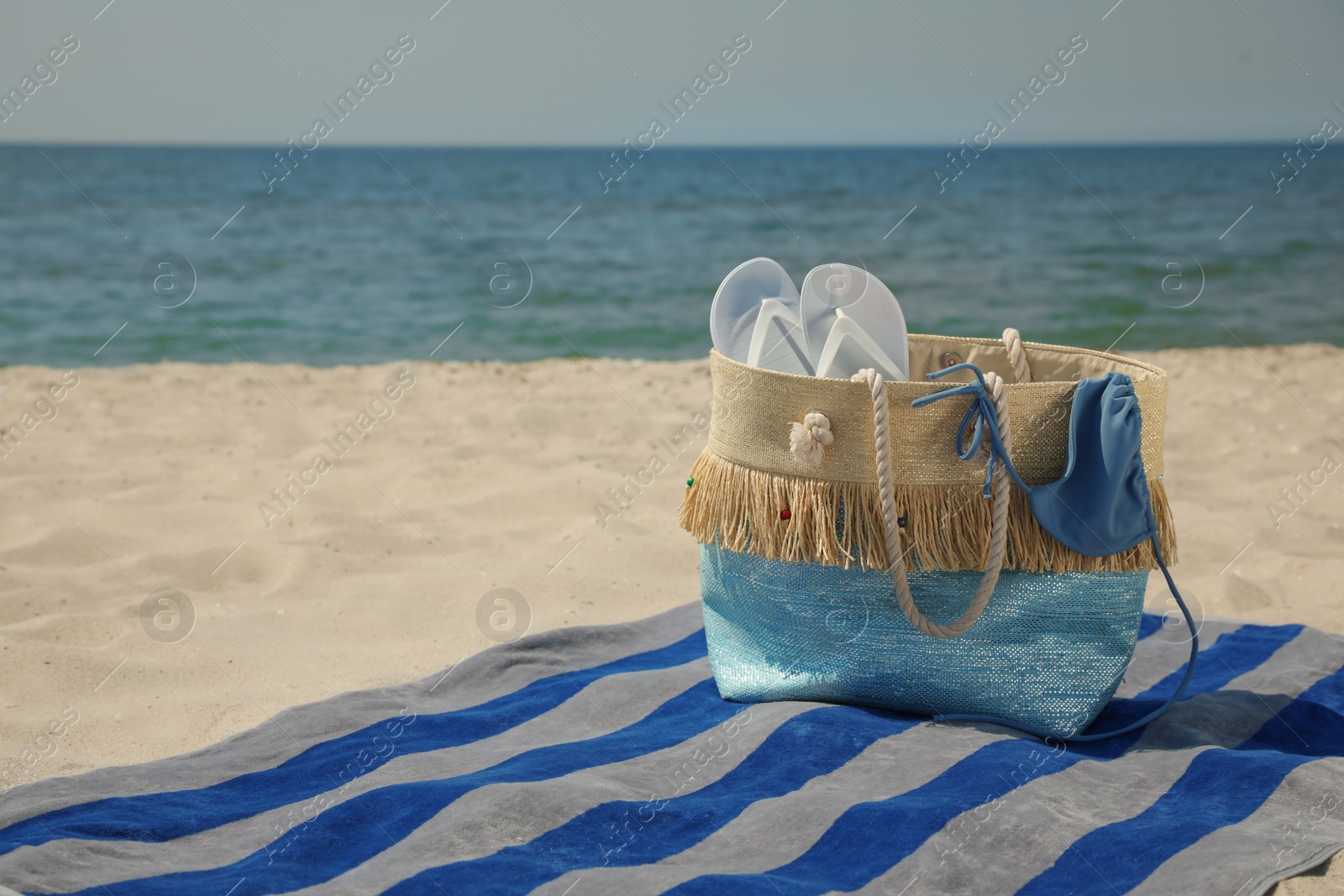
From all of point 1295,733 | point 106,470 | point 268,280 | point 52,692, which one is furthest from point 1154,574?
point 268,280

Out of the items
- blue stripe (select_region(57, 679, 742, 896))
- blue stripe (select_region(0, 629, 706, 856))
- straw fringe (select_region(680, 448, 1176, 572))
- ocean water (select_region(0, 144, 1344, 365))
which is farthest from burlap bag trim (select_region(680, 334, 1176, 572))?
ocean water (select_region(0, 144, 1344, 365))

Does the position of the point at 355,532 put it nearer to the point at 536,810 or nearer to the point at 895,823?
the point at 536,810

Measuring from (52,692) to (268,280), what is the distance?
10.2 meters

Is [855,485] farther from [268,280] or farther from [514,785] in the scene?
[268,280]

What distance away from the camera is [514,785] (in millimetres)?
2002

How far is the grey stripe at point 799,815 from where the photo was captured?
68.8 inches

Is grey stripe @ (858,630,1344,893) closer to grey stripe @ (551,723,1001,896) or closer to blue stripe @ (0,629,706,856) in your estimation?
grey stripe @ (551,723,1001,896)

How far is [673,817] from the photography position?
78.0 inches

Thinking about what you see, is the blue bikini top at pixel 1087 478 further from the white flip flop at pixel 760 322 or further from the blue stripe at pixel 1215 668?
the blue stripe at pixel 1215 668

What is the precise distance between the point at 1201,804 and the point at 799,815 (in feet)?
2.67

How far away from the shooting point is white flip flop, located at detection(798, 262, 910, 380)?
234 cm

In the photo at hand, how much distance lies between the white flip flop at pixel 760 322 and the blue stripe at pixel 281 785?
37.3 inches

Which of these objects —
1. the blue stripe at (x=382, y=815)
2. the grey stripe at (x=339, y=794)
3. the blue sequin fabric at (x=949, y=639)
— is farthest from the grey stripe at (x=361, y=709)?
the blue sequin fabric at (x=949, y=639)

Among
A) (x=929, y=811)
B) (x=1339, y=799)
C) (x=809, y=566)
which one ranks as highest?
(x=809, y=566)
